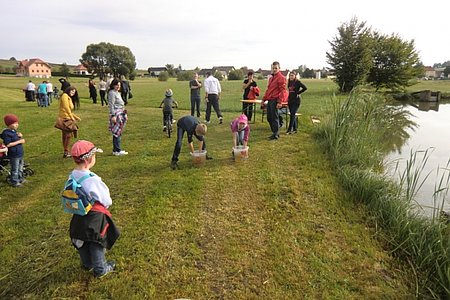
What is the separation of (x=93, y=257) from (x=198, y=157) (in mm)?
3680

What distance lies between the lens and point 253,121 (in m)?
11.6

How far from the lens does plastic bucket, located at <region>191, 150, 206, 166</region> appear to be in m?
6.73

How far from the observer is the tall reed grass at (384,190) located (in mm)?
3715

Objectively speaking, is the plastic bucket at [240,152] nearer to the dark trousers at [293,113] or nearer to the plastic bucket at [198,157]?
the plastic bucket at [198,157]

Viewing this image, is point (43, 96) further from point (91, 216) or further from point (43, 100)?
point (91, 216)

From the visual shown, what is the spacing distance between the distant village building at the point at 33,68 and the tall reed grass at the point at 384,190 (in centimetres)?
10133

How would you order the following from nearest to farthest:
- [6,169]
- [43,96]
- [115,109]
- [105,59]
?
[6,169] < [115,109] < [43,96] < [105,59]

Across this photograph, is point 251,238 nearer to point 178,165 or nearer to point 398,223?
point 398,223

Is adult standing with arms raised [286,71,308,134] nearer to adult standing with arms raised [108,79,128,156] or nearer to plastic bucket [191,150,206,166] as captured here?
plastic bucket [191,150,206,166]

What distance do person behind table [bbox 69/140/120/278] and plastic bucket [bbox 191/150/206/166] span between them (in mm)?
3549

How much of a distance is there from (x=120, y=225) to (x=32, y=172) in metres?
3.26

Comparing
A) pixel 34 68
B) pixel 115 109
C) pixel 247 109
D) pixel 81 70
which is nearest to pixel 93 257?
pixel 115 109

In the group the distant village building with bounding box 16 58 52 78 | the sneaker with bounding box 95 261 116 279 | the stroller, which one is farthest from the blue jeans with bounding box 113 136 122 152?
the distant village building with bounding box 16 58 52 78

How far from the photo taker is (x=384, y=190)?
5.40m
